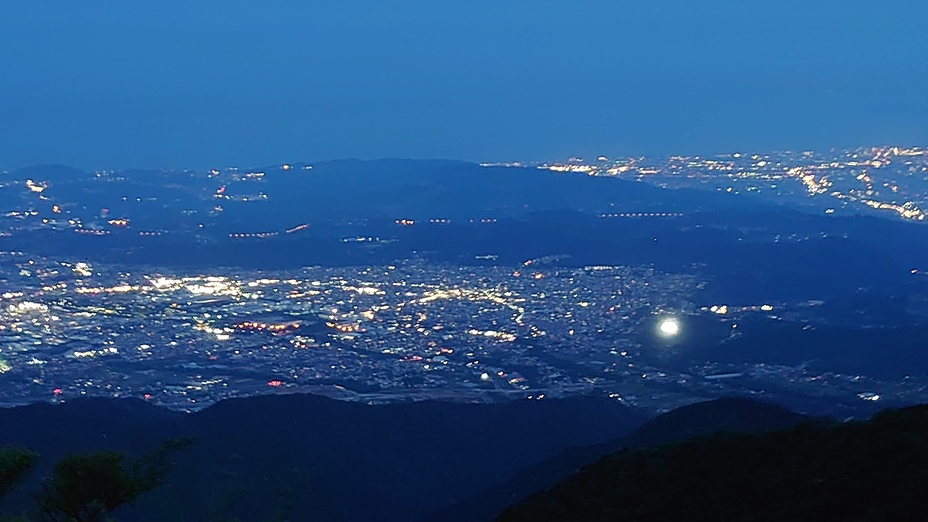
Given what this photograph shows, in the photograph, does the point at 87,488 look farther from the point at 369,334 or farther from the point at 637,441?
the point at 369,334

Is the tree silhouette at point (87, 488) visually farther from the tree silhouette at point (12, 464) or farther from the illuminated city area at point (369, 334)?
the illuminated city area at point (369, 334)

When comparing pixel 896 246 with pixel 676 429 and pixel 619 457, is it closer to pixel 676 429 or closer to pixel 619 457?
pixel 676 429

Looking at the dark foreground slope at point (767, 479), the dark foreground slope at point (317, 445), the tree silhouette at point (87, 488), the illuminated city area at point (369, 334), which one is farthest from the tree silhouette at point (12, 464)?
the illuminated city area at point (369, 334)

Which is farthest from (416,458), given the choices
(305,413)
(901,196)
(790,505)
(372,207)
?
(901,196)

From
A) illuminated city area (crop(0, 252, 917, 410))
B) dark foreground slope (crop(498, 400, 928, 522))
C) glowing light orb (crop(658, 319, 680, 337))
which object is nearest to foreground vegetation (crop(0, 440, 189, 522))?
dark foreground slope (crop(498, 400, 928, 522))

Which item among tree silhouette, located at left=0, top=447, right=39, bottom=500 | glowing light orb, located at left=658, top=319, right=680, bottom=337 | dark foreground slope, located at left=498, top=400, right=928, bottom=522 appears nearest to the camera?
dark foreground slope, located at left=498, top=400, right=928, bottom=522

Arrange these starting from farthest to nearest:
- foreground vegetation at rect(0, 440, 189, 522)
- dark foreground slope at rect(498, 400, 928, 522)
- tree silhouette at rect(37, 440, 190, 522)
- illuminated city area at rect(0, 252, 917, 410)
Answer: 1. illuminated city area at rect(0, 252, 917, 410)
2. tree silhouette at rect(37, 440, 190, 522)
3. foreground vegetation at rect(0, 440, 189, 522)
4. dark foreground slope at rect(498, 400, 928, 522)

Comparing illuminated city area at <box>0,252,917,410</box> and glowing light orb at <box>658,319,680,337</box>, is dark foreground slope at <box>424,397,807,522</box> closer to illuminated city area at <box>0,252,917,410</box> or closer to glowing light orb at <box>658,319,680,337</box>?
illuminated city area at <box>0,252,917,410</box>
